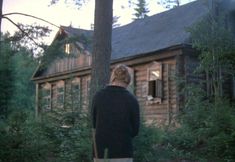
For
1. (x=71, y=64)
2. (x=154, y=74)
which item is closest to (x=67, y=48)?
(x=154, y=74)

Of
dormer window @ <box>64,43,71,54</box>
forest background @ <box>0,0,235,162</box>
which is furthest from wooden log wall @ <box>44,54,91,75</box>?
forest background @ <box>0,0,235,162</box>

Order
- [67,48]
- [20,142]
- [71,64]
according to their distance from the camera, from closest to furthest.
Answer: [20,142]
[67,48]
[71,64]

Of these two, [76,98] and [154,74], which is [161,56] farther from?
[76,98]

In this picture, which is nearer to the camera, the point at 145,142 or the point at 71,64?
the point at 145,142

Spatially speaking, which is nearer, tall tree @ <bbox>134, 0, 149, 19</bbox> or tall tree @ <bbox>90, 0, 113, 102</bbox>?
tall tree @ <bbox>90, 0, 113, 102</bbox>

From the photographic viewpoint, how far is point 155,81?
20953mm

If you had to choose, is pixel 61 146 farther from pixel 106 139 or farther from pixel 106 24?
pixel 106 139

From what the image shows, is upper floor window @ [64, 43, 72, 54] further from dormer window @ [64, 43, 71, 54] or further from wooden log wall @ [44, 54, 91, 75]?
wooden log wall @ [44, 54, 91, 75]

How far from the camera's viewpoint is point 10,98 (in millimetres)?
23375

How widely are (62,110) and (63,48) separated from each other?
153 inches

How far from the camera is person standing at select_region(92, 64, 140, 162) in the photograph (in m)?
4.80

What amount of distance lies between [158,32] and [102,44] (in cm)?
1152

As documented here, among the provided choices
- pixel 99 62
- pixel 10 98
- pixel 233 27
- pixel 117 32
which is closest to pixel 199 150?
pixel 99 62

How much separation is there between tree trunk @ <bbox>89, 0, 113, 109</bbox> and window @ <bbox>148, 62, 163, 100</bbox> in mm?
8625
